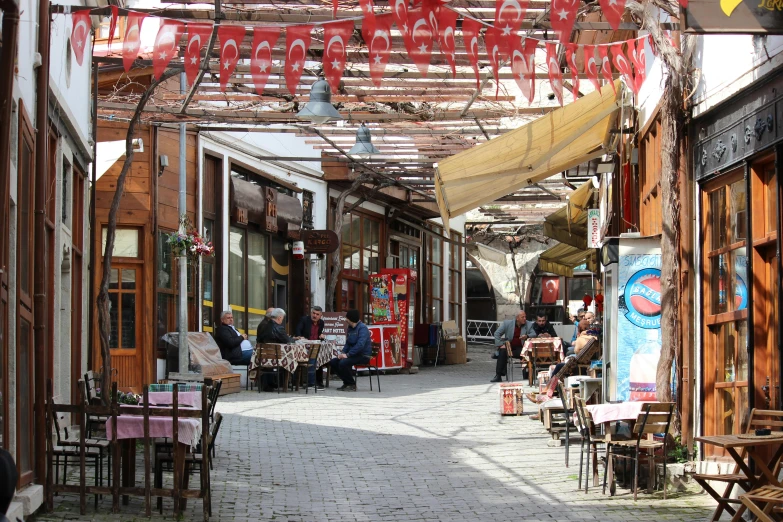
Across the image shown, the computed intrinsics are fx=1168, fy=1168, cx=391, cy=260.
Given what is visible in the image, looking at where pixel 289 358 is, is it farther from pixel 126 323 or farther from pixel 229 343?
pixel 126 323

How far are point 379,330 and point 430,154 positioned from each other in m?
5.00

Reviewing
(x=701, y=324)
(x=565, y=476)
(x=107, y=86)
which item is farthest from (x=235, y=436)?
(x=107, y=86)

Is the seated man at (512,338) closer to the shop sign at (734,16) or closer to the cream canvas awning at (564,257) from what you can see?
the cream canvas awning at (564,257)

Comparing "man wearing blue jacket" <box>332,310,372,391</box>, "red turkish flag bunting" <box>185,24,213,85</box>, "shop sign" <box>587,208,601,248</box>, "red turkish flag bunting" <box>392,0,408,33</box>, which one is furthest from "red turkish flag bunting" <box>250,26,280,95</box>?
"man wearing blue jacket" <box>332,310,372,391</box>

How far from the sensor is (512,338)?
23.5 meters

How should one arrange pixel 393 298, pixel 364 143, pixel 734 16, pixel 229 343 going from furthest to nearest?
pixel 393 298 → pixel 229 343 → pixel 364 143 → pixel 734 16

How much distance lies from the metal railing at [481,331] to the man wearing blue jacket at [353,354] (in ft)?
67.7

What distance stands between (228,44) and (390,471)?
4.32 metres

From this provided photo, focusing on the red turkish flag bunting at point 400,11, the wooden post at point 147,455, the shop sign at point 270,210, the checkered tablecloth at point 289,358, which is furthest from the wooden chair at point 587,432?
the shop sign at point 270,210

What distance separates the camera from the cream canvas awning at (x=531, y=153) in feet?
43.6

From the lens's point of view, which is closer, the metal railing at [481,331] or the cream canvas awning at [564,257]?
the cream canvas awning at [564,257]

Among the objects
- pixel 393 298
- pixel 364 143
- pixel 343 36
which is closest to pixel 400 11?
pixel 343 36

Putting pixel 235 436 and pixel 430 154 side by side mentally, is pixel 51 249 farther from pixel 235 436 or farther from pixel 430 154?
pixel 430 154

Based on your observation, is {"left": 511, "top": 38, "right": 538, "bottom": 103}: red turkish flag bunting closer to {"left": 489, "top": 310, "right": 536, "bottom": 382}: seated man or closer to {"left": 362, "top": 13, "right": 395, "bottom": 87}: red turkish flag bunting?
{"left": 362, "top": 13, "right": 395, "bottom": 87}: red turkish flag bunting
